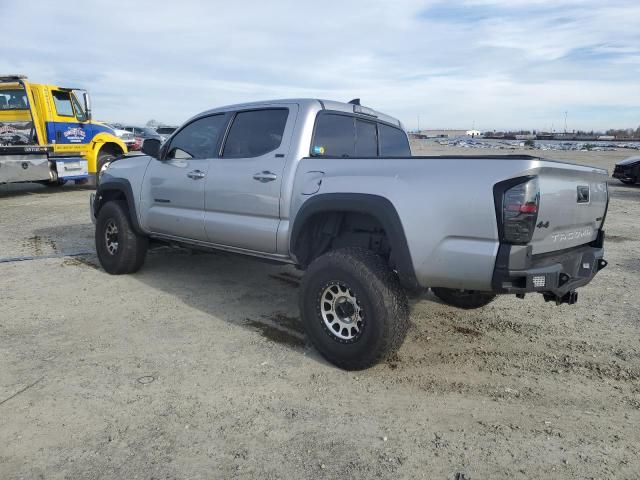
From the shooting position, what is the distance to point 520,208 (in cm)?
279

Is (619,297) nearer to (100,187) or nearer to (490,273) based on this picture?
(490,273)

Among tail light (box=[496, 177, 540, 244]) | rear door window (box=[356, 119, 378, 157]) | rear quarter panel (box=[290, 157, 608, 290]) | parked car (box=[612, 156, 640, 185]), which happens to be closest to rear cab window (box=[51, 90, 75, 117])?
rear door window (box=[356, 119, 378, 157])

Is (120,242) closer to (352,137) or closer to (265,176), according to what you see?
(265,176)

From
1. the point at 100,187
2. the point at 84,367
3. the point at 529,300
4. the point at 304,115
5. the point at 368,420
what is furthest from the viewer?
the point at 100,187

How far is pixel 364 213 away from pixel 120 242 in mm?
3319

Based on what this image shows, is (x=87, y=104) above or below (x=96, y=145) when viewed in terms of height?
above

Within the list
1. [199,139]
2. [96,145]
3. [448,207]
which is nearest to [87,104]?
[96,145]

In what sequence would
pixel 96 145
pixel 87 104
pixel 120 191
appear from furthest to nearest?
pixel 96 145
pixel 87 104
pixel 120 191

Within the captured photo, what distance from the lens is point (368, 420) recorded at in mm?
2871

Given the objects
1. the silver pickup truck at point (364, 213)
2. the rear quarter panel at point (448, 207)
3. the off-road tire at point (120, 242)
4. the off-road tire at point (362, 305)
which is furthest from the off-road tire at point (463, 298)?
the off-road tire at point (120, 242)

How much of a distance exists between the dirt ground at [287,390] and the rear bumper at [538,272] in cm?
71

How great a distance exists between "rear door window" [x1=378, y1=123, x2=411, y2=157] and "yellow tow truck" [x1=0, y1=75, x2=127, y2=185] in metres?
10.2

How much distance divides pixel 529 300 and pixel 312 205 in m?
2.74

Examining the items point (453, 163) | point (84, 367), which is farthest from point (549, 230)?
point (84, 367)
